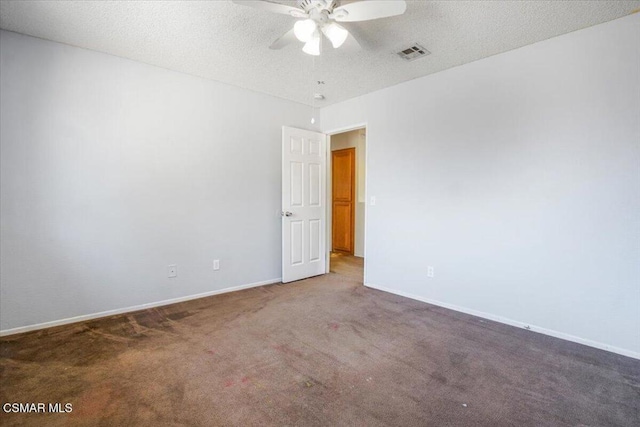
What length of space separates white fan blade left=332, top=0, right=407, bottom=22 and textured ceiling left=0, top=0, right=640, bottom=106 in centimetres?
49

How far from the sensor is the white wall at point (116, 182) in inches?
96.9

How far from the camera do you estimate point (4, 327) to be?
95.0 inches

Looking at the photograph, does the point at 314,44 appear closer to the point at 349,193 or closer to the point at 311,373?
the point at 311,373

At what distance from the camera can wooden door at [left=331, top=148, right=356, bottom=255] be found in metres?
6.12

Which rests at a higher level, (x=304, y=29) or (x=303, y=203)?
(x=304, y=29)

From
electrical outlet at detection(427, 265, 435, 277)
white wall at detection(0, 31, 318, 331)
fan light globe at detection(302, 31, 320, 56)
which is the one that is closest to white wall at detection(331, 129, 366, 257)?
white wall at detection(0, 31, 318, 331)

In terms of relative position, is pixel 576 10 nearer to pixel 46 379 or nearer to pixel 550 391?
pixel 550 391

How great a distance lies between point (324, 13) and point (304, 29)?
0.53 ft

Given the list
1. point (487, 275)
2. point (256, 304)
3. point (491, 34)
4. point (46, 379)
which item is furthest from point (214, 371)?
point (491, 34)

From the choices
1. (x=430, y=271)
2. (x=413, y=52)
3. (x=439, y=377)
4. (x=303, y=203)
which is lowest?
(x=439, y=377)

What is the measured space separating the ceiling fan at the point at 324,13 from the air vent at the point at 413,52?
0.99 metres

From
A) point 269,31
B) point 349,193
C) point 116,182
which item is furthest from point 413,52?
point 349,193

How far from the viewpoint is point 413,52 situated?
107 inches

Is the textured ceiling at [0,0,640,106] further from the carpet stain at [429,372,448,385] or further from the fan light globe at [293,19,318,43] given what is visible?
the carpet stain at [429,372,448,385]
